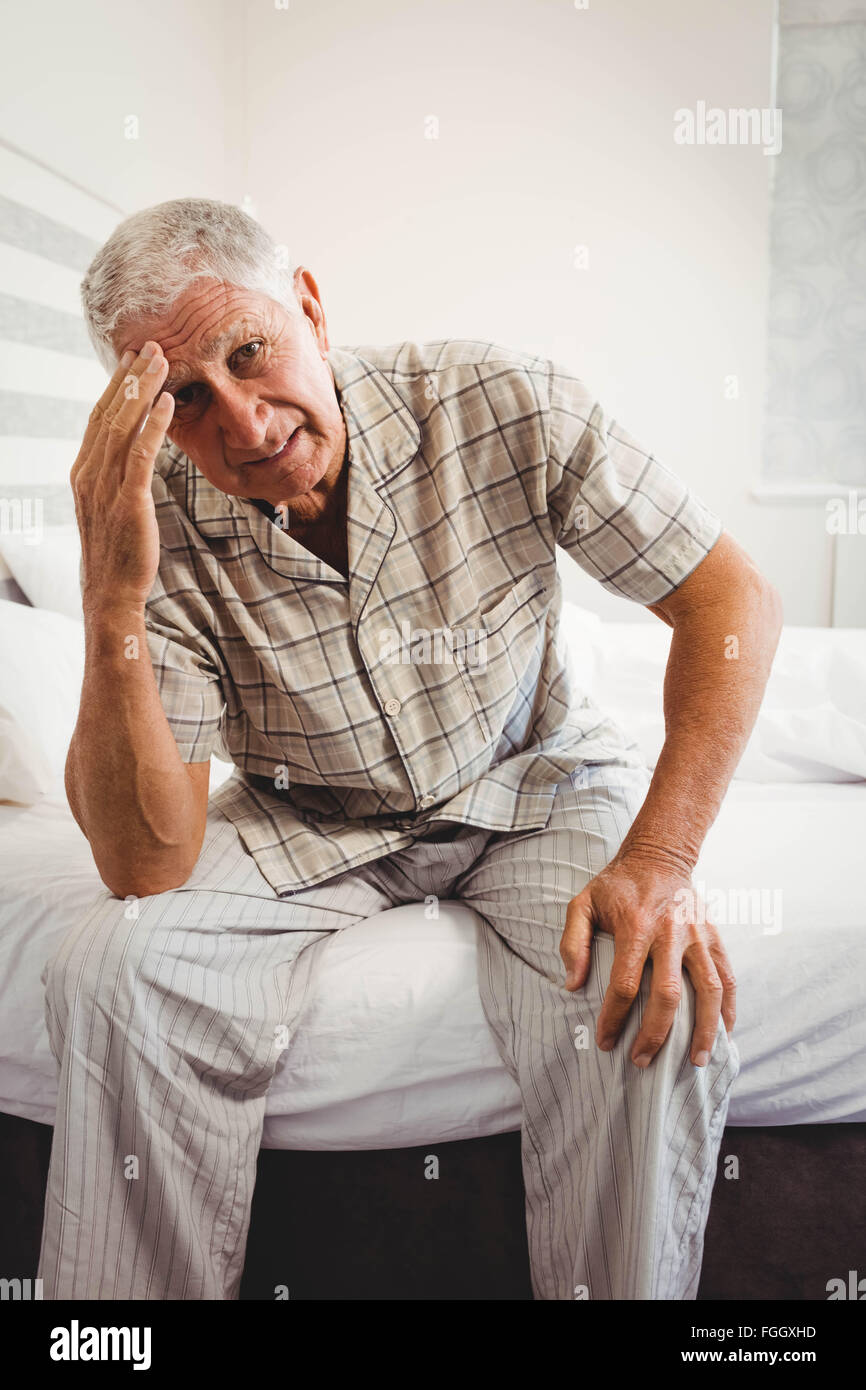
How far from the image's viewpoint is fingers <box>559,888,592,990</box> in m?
0.94

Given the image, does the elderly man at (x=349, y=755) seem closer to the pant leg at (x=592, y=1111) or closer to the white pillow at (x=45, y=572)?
the pant leg at (x=592, y=1111)

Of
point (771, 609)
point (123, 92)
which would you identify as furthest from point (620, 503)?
point (123, 92)

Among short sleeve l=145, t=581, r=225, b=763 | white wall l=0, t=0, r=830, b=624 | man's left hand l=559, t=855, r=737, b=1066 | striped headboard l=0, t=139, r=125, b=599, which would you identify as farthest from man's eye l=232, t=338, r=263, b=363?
white wall l=0, t=0, r=830, b=624

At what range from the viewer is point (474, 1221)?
103 cm

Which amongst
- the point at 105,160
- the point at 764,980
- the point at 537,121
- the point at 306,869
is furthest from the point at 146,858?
the point at 537,121

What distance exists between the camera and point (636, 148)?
10.5 feet

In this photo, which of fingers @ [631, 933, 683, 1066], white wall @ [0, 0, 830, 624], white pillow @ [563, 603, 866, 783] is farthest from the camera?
white wall @ [0, 0, 830, 624]

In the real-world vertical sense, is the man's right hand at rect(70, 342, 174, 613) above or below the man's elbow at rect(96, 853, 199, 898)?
above

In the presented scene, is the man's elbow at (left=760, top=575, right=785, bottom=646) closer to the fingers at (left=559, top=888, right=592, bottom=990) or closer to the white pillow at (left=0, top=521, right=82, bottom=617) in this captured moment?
the fingers at (left=559, top=888, right=592, bottom=990)

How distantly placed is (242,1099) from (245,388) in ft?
2.34

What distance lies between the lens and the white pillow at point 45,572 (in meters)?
1.82

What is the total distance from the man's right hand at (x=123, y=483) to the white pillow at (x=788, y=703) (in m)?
0.83

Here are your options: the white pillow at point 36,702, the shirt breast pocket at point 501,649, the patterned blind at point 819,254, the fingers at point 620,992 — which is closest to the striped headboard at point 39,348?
the white pillow at point 36,702

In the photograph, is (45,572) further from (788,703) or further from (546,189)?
(546,189)
